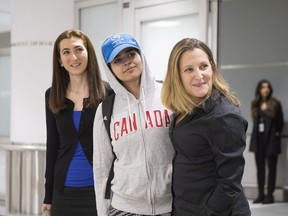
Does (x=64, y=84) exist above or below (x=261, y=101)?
above

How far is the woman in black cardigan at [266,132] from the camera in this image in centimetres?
685

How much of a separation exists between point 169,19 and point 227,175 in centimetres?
365

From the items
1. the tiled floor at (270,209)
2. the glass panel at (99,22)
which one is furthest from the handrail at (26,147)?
the glass panel at (99,22)

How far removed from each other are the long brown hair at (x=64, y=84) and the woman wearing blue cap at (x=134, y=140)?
39cm

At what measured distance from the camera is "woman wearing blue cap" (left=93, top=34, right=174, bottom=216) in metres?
1.97

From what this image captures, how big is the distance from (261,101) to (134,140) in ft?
17.5

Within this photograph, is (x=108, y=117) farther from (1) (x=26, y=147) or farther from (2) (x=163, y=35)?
(2) (x=163, y=35)

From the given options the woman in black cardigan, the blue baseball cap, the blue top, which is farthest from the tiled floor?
the blue baseball cap

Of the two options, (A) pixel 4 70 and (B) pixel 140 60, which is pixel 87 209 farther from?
(A) pixel 4 70

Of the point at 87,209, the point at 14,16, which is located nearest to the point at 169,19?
the point at 14,16

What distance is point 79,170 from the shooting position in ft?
8.28

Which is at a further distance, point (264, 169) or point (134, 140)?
point (264, 169)

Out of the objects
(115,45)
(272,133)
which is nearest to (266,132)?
(272,133)

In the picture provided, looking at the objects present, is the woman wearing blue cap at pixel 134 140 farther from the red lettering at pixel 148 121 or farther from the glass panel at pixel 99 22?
the glass panel at pixel 99 22
